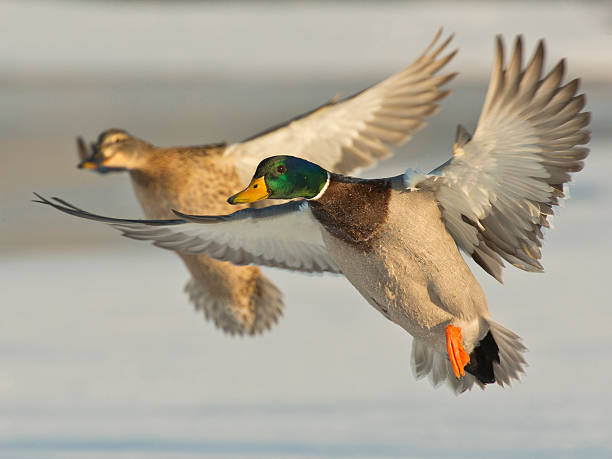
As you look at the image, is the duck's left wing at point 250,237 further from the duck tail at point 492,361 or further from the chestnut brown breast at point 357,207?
the duck tail at point 492,361

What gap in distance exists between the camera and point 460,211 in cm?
471

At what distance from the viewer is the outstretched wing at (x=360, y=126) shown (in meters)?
6.47

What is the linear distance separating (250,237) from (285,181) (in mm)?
771

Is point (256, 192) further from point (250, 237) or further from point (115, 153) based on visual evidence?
point (115, 153)

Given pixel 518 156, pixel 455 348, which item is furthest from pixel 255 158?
pixel 518 156

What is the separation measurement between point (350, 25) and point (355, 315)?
15689 millimetres

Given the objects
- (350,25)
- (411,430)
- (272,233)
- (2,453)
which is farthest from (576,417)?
(350,25)

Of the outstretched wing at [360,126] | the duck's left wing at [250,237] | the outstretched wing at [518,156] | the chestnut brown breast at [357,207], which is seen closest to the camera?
the outstretched wing at [518,156]

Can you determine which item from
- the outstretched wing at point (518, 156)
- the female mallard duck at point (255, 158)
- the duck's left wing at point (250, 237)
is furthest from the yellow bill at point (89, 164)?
the outstretched wing at point (518, 156)

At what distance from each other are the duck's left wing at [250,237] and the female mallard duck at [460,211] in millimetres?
61

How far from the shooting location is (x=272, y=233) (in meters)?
5.34

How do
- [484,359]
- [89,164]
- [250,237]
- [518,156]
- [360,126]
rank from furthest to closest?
[89,164], [360,126], [250,237], [484,359], [518,156]

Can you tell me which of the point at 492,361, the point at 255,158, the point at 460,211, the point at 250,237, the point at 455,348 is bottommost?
the point at 492,361

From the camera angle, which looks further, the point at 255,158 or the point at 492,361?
the point at 255,158
